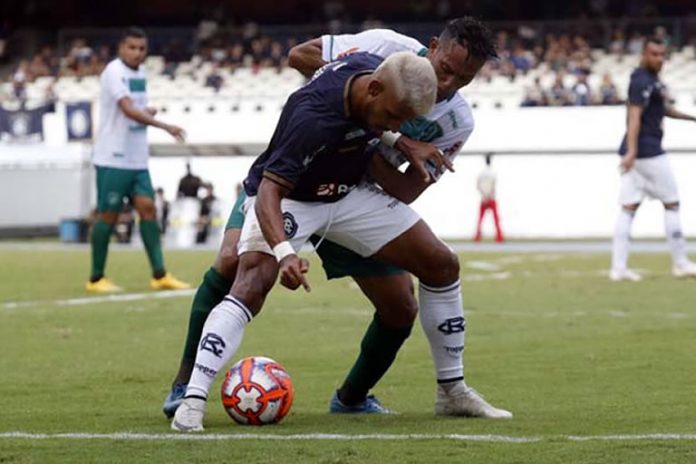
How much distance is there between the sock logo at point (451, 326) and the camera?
7.65m

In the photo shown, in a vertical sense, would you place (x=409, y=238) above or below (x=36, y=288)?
above

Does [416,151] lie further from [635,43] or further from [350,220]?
[635,43]

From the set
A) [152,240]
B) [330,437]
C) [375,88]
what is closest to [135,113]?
[152,240]

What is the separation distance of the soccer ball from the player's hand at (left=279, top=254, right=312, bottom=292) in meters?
0.83

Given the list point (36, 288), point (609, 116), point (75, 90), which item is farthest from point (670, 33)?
point (36, 288)

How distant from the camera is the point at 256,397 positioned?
7254 mm

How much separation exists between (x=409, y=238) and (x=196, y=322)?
108cm

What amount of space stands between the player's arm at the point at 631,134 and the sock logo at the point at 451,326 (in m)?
10.3

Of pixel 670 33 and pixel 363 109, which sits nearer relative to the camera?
pixel 363 109

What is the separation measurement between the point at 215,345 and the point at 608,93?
31840mm

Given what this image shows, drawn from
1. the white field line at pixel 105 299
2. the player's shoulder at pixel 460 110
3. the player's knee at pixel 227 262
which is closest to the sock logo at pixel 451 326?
the player's shoulder at pixel 460 110

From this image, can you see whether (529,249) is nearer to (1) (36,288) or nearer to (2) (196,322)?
(1) (36,288)

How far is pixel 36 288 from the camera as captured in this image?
17672 mm

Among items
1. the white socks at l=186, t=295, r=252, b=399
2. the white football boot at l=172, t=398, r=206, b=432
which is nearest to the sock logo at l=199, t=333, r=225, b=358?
the white socks at l=186, t=295, r=252, b=399
